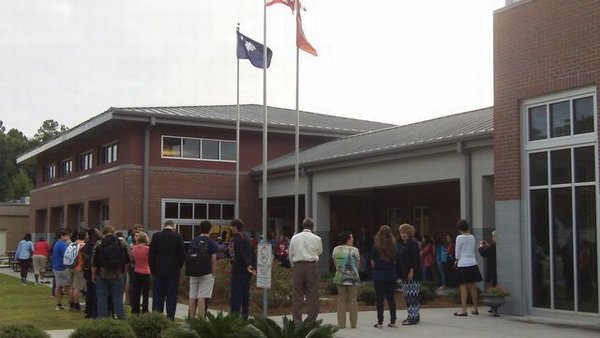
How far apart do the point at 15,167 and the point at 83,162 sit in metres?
66.5

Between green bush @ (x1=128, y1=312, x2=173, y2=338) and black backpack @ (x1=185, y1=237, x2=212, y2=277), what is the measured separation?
1906 mm

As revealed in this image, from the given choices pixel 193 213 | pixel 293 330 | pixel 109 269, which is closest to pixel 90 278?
pixel 109 269

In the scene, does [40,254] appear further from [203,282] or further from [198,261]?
[198,261]

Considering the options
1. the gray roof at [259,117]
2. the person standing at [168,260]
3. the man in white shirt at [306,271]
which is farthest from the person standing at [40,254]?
the man in white shirt at [306,271]

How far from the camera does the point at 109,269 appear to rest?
13.5 meters

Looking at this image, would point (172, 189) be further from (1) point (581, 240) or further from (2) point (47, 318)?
(1) point (581, 240)

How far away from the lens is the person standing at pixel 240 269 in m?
13.5

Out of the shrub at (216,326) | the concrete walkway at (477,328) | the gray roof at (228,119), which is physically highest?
the gray roof at (228,119)

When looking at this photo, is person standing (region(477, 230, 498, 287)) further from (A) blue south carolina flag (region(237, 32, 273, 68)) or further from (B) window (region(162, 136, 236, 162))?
(B) window (region(162, 136, 236, 162))

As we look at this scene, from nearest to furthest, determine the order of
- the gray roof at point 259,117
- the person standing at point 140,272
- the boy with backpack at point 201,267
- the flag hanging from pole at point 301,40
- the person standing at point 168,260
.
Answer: the boy with backpack at point 201,267, the person standing at point 168,260, the person standing at point 140,272, the flag hanging from pole at point 301,40, the gray roof at point 259,117

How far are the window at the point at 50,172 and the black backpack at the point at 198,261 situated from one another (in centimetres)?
3071

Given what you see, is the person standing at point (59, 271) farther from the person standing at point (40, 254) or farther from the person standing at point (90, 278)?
the person standing at point (40, 254)

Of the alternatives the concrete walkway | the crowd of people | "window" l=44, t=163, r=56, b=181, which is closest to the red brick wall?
the crowd of people

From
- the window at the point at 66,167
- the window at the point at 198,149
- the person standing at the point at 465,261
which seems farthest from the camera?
the window at the point at 66,167
